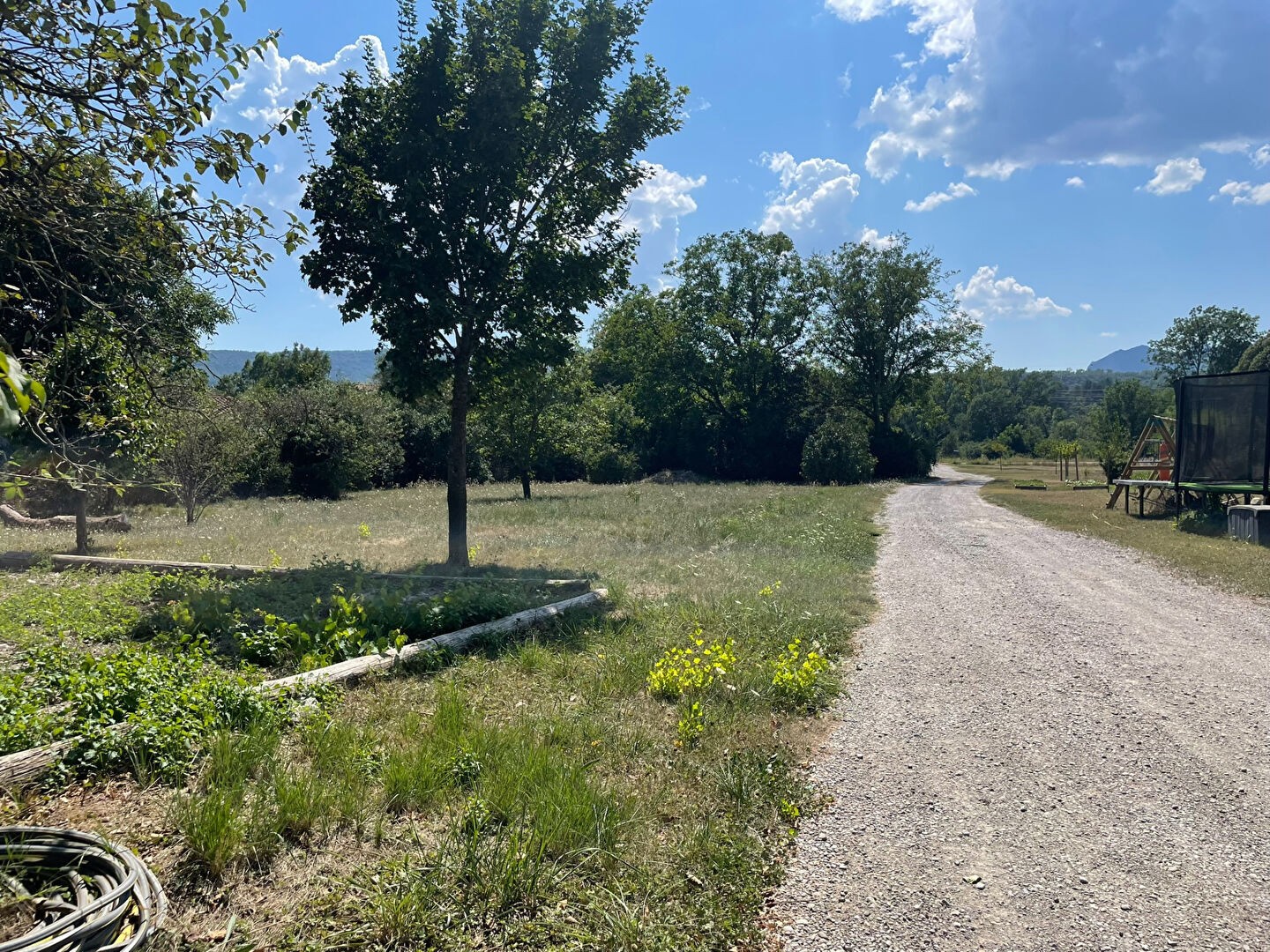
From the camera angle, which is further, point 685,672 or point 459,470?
point 459,470

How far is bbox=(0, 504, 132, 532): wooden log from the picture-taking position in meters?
16.2

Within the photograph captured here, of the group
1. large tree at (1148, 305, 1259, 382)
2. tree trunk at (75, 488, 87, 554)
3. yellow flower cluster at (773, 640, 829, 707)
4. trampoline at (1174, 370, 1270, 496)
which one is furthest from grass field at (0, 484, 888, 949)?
large tree at (1148, 305, 1259, 382)

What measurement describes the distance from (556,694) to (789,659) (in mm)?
2020

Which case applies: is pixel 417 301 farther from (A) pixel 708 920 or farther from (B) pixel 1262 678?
(B) pixel 1262 678

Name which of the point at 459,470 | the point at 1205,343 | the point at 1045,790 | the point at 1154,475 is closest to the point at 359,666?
the point at 1045,790

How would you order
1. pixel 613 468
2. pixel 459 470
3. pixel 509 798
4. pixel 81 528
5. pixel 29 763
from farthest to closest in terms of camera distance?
pixel 613 468, pixel 81 528, pixel 459 470, pixel 509 798, pixel 29 763

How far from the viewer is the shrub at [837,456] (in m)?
39.7

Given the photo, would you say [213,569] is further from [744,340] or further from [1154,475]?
[744,340]

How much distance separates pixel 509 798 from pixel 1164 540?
15235mm

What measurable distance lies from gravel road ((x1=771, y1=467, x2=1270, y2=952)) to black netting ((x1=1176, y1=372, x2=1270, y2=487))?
9883mm

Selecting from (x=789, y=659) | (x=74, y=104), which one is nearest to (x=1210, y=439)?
(x=789, y=659)

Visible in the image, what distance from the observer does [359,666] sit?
5617mm

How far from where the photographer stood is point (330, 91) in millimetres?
10898

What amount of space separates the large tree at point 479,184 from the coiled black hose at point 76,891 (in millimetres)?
8202
